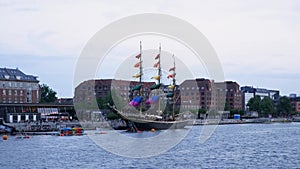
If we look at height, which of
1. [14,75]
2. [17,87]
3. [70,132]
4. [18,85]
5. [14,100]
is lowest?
[70,132]

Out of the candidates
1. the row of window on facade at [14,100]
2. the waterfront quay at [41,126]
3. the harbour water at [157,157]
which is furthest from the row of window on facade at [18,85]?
the harbour water at [157,157]

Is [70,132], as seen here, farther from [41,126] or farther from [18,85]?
[18,85]

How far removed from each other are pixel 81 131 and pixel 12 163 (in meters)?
47.4

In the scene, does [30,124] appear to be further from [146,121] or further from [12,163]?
[12,163]

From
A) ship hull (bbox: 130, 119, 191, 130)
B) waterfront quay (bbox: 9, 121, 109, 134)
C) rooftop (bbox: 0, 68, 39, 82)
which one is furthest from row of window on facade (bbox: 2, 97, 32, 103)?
ship hull (bbox: 130, 119, 191, 130)

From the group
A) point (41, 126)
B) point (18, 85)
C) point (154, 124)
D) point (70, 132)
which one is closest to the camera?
point (70, 132)

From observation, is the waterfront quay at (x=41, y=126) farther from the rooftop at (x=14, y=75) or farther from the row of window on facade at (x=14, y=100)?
the rooftop at (x=14, y=75)

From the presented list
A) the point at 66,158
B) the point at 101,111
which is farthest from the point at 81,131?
the point at 101,111

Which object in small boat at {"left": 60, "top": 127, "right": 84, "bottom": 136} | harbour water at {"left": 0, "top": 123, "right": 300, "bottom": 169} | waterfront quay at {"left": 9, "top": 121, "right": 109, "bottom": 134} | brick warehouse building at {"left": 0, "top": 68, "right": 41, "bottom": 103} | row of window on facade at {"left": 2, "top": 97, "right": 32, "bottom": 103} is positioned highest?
brick warehouse building at {"left": 0, "top": 68, "right": 41, "bottom": 103}

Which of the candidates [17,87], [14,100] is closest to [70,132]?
[14,100]

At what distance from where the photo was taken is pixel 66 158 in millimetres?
58156

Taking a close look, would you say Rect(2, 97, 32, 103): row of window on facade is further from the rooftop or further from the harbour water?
the harbour water

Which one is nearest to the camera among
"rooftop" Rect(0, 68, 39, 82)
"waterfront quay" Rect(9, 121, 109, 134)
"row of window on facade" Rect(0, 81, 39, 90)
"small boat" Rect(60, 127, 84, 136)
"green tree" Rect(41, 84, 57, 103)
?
"small boat" Rect(60, 127, 84, 136)

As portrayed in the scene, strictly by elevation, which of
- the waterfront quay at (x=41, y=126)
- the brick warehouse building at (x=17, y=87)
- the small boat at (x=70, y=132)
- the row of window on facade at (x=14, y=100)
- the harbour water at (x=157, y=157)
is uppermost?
the brick warehouse building at (x=17, y=87)
